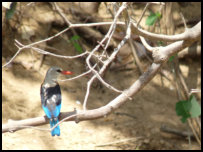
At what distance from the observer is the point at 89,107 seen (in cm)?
529

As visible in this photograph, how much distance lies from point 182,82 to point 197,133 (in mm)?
Answer: 703

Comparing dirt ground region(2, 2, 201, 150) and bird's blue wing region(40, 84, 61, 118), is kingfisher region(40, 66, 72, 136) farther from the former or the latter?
dirt ground region(2, 2, 201, 150)

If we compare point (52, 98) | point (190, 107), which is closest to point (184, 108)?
point (190, 107)

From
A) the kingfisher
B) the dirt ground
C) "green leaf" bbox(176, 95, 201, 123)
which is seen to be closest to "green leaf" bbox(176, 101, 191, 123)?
"green leaf" bbox(176, 95, 201, 123)

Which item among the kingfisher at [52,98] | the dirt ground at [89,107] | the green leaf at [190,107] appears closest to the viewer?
the kingfisher at [52,98]

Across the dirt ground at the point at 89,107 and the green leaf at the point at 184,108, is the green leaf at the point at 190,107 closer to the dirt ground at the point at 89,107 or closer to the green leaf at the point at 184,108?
the green leaf at the point at 184,108

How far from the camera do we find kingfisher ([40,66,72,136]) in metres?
3.37

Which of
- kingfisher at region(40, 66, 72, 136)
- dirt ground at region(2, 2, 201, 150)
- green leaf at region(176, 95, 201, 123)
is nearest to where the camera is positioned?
kingfisher at region(40, 66, 72, 136)

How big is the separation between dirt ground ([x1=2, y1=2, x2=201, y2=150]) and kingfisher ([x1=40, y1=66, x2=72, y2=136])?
0.88 metres

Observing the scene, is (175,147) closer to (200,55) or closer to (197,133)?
(197,133)

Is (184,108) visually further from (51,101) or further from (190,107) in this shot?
(51,101)

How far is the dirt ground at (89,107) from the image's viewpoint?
15.5 feet

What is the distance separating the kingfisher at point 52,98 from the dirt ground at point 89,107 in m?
0.88

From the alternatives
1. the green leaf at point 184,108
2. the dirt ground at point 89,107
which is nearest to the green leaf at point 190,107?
the green leaf at point 184,108
